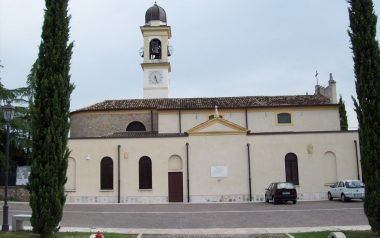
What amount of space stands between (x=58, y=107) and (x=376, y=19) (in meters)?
10.7

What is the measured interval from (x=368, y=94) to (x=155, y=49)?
38.8 meters

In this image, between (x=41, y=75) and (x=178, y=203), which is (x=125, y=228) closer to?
(x=41, y=75)

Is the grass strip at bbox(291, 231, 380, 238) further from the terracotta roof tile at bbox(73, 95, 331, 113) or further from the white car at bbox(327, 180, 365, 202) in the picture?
the terracotta roof tile at bbox(73, 95, 331, 113)

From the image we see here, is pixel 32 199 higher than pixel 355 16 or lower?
lower

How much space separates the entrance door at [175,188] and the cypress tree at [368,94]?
65.0ft

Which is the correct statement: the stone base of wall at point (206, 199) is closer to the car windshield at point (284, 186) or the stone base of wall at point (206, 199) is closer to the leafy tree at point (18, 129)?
the car windshield at point (284, 186)

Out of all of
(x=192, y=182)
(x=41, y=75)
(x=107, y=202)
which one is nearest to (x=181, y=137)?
(x=192, y=182)

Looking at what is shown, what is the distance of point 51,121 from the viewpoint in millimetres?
13992

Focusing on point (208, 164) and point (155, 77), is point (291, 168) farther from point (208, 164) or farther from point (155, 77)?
point (155, 77)

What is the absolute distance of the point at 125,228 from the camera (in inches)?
672

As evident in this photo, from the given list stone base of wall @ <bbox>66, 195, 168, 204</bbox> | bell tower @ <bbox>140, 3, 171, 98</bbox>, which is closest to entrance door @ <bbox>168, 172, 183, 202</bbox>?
stone base of wall @ <bbox>66, 195, 168, 204</bbox>

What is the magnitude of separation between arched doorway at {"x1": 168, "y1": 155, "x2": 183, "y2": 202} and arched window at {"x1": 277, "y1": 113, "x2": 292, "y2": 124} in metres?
9.80

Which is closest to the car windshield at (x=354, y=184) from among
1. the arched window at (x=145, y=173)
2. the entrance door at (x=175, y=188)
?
the entrance door at (x=175, y=188)

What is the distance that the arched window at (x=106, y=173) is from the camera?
3250 cm
